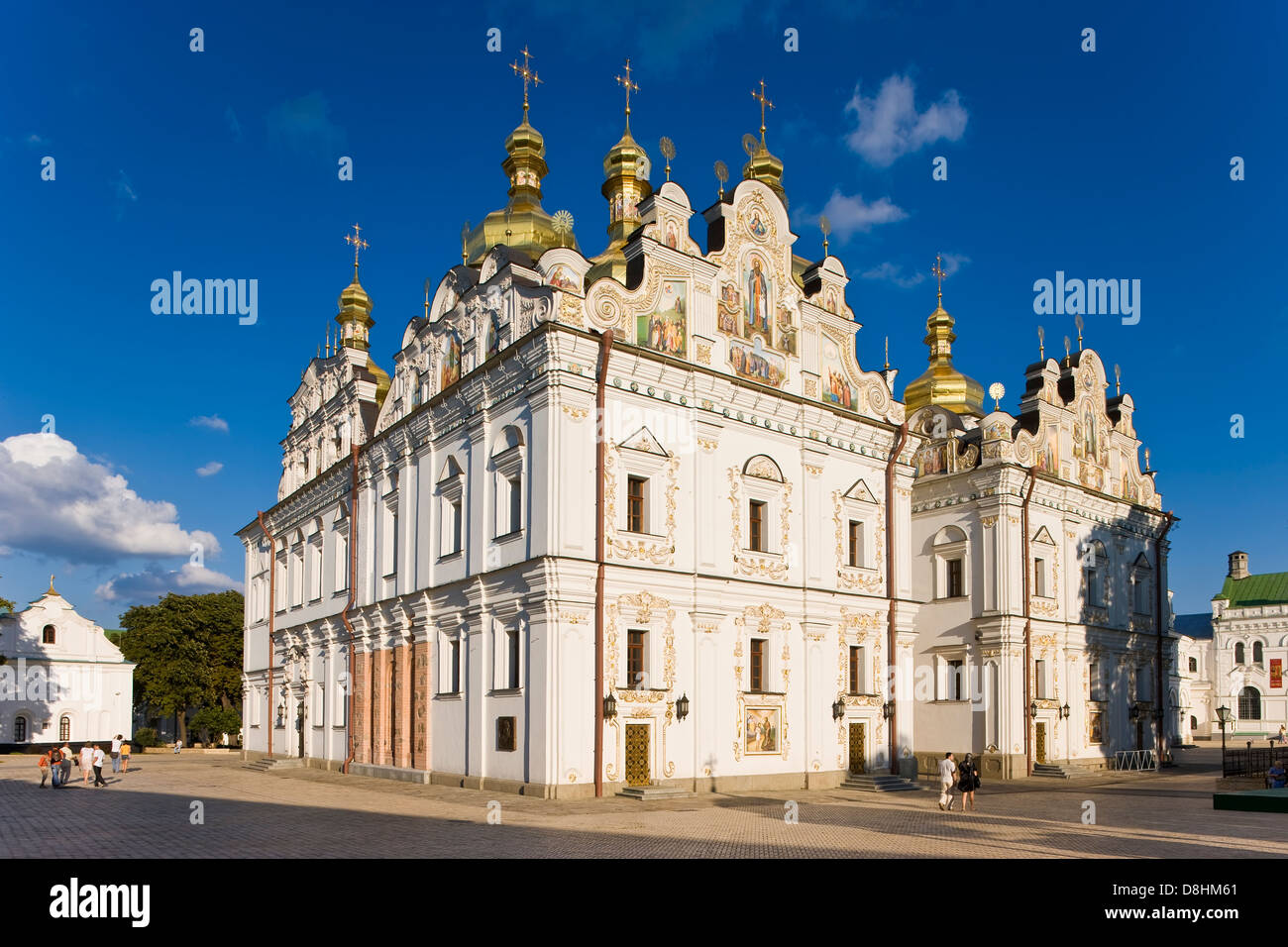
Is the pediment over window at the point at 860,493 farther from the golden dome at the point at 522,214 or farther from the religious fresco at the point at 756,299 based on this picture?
the golden dome at the point at 522,214

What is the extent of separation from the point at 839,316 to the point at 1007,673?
13.1 metres

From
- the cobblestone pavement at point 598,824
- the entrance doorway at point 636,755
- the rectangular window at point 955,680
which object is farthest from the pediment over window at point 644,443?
the rectangular window at point 955,680

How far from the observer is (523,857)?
45.7 ft


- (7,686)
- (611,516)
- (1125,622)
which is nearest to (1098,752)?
(1125,622)

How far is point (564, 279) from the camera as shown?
24.6 metres

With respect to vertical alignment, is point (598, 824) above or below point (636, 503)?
below

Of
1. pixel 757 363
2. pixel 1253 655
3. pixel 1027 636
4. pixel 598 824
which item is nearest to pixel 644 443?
pixel 757 363

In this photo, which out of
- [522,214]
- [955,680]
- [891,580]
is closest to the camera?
[891,580]

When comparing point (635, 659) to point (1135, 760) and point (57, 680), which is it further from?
point (57, 680)

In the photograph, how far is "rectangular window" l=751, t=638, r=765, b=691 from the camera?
27000 mm

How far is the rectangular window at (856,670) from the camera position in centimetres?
2956

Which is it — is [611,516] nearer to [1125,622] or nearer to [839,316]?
[839,316]

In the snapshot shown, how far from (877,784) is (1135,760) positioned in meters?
16.1

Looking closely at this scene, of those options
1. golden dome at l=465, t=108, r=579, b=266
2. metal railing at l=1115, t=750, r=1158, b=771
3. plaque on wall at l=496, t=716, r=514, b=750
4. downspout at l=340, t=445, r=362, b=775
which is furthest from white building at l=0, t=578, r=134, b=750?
metal railing at l=1115, t=750, r=1158, b=771
